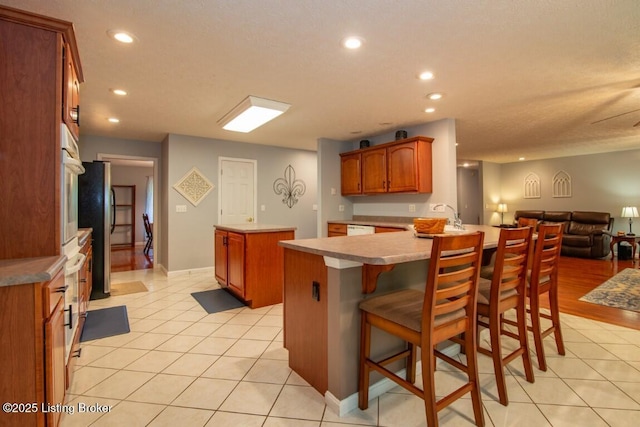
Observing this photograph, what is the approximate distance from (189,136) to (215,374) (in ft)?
13.8

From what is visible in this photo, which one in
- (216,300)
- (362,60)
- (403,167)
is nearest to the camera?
(362,60)

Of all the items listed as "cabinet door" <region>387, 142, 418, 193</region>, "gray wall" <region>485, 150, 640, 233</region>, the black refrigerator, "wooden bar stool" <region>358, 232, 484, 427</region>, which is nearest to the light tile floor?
"wooden bar stool" <region>358, 232, 484, 427</region>

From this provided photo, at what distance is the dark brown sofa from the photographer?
6.54 metres

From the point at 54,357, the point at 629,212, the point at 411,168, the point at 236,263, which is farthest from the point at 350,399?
the point at 629,212

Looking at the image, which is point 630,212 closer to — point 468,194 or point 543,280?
point 468,194

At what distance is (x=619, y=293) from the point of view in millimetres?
4027

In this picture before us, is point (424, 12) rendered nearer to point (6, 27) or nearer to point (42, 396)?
point (6, 27)

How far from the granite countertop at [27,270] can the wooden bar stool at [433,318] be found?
1.42 metres

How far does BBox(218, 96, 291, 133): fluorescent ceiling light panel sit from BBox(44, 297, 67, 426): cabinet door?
2.53 m

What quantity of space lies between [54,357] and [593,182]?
966 cm

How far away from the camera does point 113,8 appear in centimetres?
186

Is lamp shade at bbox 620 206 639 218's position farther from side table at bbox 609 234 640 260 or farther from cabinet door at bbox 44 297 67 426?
cabinet door at bbox 44 297 67 426

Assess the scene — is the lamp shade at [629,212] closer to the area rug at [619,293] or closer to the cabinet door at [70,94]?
the area rug at [619,293]

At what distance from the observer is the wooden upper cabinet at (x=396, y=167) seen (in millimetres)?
4359
